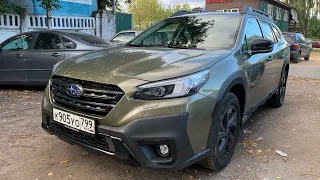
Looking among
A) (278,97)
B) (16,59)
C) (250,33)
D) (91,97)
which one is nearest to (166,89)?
(91,97)

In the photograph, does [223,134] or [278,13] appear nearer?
[223,134]

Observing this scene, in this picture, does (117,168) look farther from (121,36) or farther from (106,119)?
(121,36)

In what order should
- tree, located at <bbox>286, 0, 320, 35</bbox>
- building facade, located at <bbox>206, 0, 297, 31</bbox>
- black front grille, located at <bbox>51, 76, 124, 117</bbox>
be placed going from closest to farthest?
black front grille, located at <bbox>51, 76, 124, 117</bbox>, building facade, located at <bbox>206, 0, 297, 31</bbox>, tree, located at <bbox>286, 0, 320, 35</bbox>

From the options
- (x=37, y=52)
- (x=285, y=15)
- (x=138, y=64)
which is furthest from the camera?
(x=285, y=15)

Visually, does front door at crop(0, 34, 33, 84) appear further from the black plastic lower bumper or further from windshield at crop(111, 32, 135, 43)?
windshield at crop(111, 32, 135, 43)

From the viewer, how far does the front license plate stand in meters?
2.45

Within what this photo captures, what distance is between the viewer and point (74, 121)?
→ 101 inches

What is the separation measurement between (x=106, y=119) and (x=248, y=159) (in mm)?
1806

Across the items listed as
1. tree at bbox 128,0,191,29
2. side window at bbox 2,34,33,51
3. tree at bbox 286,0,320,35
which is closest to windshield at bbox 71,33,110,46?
side window at bbox 2,34,33,51

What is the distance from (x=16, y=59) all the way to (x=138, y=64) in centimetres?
479

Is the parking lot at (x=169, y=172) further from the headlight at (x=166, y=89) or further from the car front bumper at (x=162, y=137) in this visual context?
the headlight at (x=166, y=89)

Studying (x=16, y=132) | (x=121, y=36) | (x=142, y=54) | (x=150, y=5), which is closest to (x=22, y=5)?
(x=121, y=36)

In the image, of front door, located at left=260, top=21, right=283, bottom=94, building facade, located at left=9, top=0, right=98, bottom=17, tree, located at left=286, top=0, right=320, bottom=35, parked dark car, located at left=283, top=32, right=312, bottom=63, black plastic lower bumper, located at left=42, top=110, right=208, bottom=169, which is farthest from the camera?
tree, located at left=286, top=0, right=320, bottom=35

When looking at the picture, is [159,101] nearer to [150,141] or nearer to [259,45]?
[150,141]
